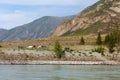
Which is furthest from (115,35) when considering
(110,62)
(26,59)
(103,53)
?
(26,59)

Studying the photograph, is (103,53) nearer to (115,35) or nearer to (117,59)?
(117,59)

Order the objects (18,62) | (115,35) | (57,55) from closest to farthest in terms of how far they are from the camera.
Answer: (18,62)
(57,55)
(115,35)

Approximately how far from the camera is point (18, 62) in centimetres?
12900

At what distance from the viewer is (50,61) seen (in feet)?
431

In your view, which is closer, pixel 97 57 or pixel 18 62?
pixel 18 62

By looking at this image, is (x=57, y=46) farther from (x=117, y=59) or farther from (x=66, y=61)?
(x=117, y=59)

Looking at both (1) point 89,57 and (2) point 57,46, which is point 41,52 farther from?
(1) point 89,57

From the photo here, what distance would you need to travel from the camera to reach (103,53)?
469ft

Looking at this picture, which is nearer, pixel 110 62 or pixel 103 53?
pixel 110 62

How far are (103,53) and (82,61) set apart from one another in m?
13.9

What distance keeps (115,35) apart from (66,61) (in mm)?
40578

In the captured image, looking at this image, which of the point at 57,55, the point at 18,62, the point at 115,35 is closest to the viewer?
the point at 18,62

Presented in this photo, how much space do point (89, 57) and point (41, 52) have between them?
56.8ft

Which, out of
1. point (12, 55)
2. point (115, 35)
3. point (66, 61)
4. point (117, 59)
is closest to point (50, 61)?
point (66, 61)
